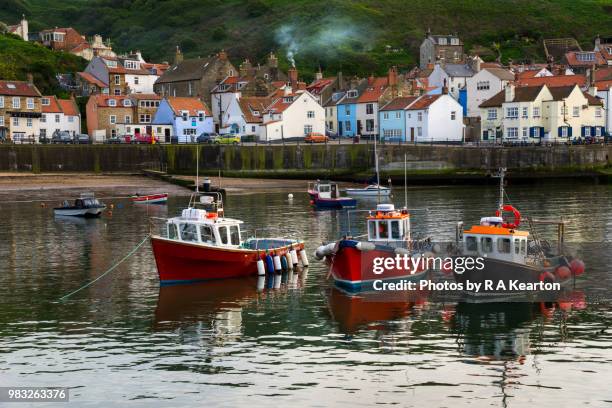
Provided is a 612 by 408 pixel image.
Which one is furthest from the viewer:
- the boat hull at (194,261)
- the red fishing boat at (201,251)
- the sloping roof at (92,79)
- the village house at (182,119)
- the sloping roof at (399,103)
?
the sloping roof at (92,79)

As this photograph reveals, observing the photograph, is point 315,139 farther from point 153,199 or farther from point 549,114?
point 153,199

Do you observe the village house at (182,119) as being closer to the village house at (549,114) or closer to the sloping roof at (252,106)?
the sloping roof at (252,106)

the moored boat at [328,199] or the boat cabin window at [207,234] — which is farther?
the moored boat at [328,199]

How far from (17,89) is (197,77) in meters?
27.9

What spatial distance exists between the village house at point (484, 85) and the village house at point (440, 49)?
4676cm

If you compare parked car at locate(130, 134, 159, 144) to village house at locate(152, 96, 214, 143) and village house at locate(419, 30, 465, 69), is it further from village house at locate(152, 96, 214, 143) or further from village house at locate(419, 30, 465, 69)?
village house at locate(419, 30, 465, 69)

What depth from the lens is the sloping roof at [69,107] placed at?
376 feet

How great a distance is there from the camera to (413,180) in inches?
3816

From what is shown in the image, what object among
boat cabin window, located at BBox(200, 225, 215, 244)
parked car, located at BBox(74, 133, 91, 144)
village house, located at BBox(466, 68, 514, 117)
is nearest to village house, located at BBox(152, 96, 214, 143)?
parked car, located at BBox(74, 133, 91, 144)

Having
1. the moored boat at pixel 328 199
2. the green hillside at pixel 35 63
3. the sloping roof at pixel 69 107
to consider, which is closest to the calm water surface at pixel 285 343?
the moored boat at pixel 328 199

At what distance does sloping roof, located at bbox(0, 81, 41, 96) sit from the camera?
106 metres

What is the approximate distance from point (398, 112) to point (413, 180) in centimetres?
1778

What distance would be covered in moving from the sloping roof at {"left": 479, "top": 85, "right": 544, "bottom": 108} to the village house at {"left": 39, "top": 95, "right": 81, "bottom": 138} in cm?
4891

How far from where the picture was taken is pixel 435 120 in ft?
356
